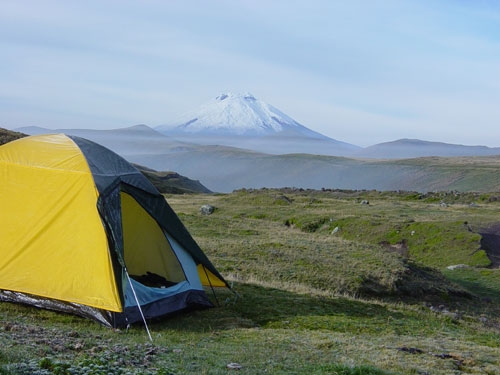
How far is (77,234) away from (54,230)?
24.7 inches

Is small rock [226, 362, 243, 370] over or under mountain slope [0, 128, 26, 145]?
under

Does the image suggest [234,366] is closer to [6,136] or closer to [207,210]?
[207,210]

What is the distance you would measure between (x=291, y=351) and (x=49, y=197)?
21.9ft

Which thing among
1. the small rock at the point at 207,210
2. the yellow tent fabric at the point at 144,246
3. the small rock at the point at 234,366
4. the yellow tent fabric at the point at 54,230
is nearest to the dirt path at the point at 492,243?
the small rock at the point at 207,210

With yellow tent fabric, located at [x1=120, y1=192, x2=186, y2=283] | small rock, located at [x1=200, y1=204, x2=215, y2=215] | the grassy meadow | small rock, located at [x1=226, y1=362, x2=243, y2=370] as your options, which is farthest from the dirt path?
small rock, located at [x1=226, y1=362, x2=243, y2=370]

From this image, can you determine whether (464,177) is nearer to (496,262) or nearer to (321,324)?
(496,262)

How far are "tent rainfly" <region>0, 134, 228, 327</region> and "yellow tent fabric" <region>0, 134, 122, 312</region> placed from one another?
0.07 feet

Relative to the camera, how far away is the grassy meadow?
29.8 feet

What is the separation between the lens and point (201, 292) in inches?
593

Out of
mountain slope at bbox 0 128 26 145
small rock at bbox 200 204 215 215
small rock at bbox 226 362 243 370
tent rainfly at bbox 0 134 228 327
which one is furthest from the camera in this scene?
mountain slope at bbox 0 128 26 145

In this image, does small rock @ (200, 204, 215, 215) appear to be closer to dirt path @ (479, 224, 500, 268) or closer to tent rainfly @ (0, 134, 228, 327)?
dirt path @ (479, 224, 500, 268)

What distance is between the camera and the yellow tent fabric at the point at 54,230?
42.0 ft

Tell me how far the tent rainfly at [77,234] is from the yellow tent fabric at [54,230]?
2 cm

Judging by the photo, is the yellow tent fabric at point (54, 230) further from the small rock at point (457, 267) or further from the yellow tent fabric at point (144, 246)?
the small rock at point (457, 267)
